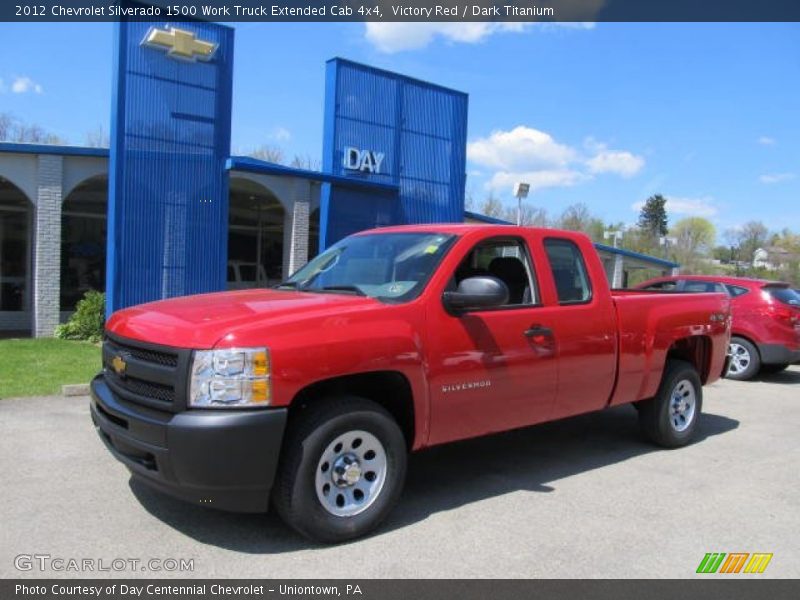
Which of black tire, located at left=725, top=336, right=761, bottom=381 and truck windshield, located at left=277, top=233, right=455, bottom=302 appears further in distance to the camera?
black tire, located at left=725, top=336, right=761, bottom=381

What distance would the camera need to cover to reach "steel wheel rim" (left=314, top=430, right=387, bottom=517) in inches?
161

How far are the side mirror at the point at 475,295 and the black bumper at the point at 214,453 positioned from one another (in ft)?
4.64

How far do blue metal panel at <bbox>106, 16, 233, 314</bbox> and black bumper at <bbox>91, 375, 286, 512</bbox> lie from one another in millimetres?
8592

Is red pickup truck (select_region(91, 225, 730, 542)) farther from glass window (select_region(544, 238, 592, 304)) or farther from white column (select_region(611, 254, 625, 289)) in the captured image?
white column (select_region(611, 254, 625, 289))

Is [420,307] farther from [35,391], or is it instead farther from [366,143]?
[366,143]

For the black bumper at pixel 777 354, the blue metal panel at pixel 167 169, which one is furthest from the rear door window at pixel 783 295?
the blue metal panel at pixel 167 169

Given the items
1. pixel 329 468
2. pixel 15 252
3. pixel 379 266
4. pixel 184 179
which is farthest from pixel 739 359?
pixel 15 252

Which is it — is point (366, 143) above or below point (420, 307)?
above

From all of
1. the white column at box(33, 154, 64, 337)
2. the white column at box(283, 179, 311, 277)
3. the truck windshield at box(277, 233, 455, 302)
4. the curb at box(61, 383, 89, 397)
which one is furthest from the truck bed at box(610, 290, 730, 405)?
the white column at box(33, 154, 64, 337)

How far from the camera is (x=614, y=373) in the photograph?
5.86 metres

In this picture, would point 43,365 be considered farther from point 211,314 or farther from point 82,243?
point 82,243
